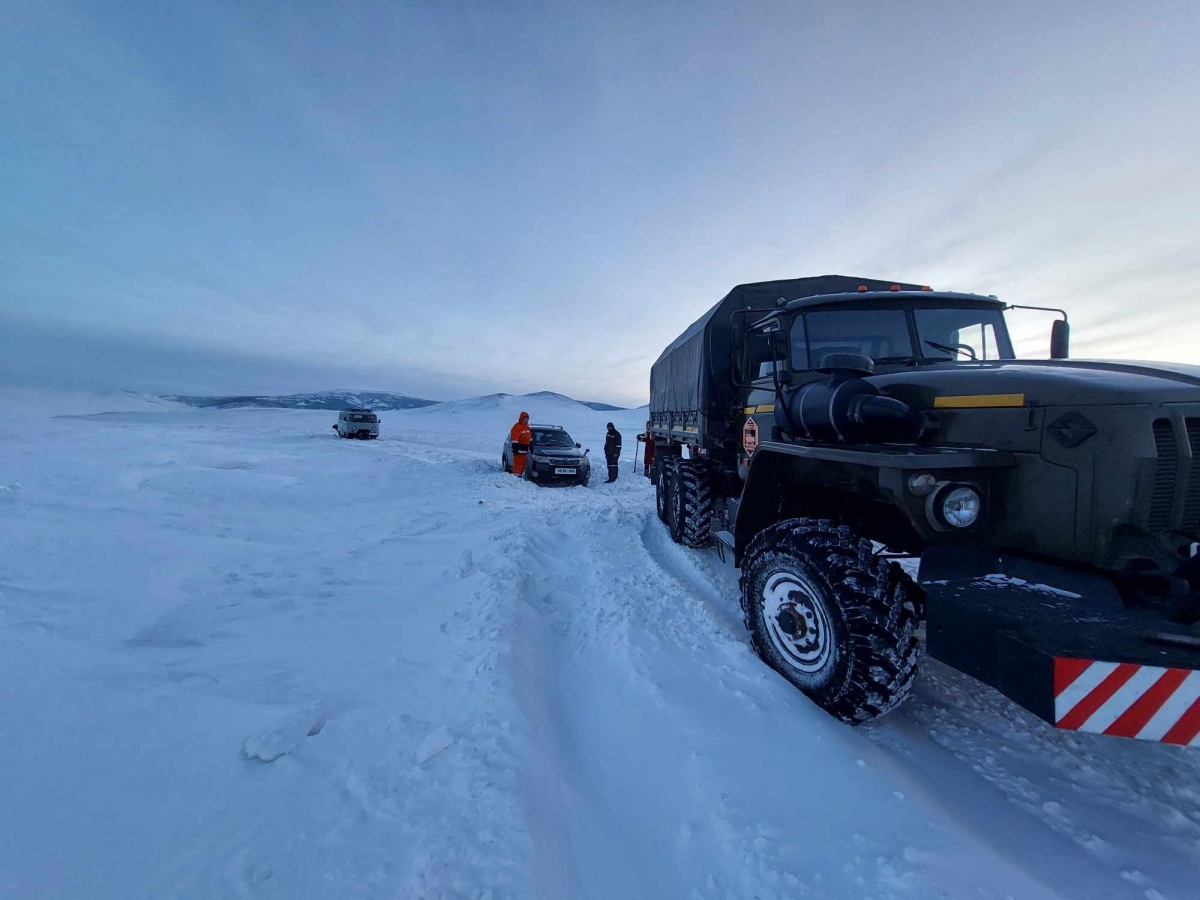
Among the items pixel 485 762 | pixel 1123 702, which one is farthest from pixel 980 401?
pixel 485 762

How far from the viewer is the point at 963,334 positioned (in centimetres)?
410

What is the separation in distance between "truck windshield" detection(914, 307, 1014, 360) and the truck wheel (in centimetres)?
211

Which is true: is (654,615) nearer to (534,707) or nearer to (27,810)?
(534,707)

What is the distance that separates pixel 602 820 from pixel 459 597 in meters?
2.44

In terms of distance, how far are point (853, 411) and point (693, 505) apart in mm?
3277

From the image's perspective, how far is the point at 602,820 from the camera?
2.06 m

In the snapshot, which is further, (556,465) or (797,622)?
(556,465)

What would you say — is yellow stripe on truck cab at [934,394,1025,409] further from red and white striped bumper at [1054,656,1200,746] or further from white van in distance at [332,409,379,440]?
white van in distance at [332,409,379,440]

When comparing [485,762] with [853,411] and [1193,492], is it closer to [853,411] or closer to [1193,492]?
[853,411]

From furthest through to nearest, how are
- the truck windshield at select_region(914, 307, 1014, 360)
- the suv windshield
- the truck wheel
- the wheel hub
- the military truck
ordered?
the suv windshield → the truck windshield at select_region(914, 307, 1014, 360) → the wheel hub → the truck wheel → the military truck

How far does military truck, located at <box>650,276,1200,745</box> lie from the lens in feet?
5.99

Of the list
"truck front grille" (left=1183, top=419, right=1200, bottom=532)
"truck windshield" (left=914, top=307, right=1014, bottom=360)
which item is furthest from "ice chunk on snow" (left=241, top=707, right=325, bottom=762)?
"truck windshield" (left=914, top=307, right=1014, bottom=360)

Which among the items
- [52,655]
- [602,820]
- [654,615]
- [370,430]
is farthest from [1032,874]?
[370,430]

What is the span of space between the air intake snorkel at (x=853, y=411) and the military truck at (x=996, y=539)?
1 centimetres
